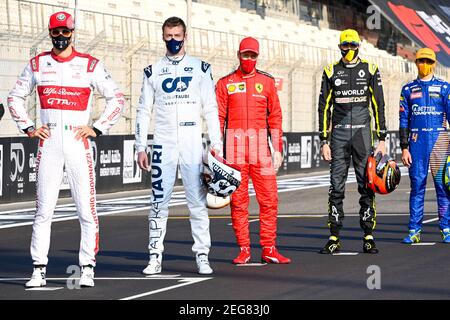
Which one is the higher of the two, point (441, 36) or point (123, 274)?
point (441, 36)

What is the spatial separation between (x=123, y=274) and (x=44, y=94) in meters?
1.87

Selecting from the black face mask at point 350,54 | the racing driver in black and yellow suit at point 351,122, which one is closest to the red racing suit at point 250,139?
the racing driver in black and yellow suit at point 351,122

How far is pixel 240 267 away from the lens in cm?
1123

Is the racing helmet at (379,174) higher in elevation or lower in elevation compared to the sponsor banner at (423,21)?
lower

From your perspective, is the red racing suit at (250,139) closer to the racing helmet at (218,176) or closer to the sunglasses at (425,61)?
the racing helmet at (218,176)

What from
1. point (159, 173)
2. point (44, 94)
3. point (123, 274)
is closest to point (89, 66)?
point (44, 94)

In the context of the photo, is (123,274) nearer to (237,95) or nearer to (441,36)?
(237,95)

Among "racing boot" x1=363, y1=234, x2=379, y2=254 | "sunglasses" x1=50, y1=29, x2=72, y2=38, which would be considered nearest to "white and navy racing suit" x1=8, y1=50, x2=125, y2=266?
"sunglasses" x1=50, y1=29, x2=72, y2=38

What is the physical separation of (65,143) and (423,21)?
52.5m

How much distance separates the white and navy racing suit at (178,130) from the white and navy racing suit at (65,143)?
73 centimetres

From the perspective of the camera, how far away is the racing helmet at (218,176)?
34.5ft

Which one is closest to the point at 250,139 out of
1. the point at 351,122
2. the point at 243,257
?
the point at 243,257
